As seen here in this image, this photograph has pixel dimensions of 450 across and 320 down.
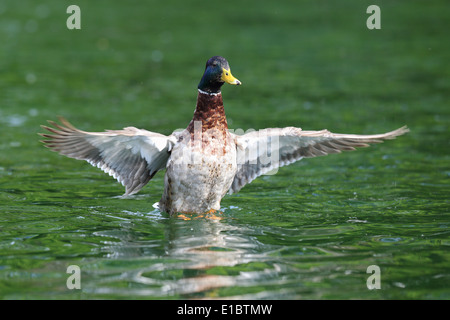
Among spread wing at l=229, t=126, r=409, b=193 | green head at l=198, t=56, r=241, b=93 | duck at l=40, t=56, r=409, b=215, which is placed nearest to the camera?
duck at l=40, t=56, r=409, b=215

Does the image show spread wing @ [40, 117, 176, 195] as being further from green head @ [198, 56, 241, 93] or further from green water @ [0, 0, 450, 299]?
green head @ [198, 56, 241, 93]

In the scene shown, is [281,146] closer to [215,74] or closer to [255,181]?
[215,74]

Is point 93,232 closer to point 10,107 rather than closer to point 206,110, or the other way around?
point 206,110

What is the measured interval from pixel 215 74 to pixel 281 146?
125cm

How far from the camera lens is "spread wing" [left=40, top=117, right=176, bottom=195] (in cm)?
807

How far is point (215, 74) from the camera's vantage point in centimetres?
857

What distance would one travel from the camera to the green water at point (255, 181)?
6922 mm

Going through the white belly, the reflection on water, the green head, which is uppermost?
the green head

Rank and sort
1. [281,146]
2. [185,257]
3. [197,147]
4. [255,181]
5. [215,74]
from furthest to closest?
[255,181] < [281,146] < [215,74] < [197,147] < [185,257]

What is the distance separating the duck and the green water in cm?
40

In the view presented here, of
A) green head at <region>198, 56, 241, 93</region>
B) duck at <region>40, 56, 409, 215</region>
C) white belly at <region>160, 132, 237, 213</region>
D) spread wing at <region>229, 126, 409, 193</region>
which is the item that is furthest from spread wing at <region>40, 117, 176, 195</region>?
spread wing at <region>229, 126, 409, 193</region>

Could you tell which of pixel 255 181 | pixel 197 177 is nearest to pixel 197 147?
pixel 197 177

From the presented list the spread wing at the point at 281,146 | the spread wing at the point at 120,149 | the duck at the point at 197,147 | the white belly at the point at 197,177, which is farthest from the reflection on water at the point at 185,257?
the spread wing at the point at 281,146
